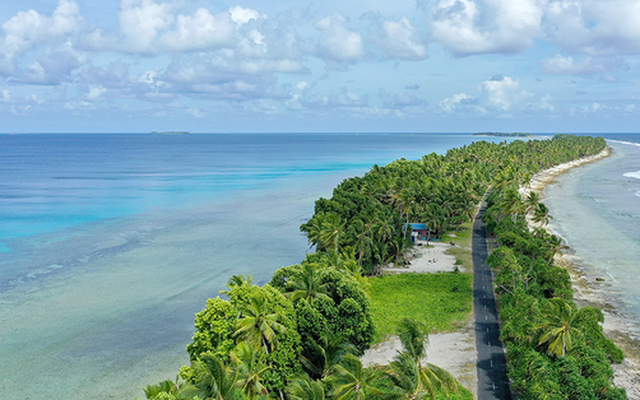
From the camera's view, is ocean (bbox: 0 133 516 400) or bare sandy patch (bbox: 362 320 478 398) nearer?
bare sandy patch (bbox: 362 320 478 398)

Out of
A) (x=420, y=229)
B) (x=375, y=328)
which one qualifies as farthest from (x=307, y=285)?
(x=420, y=229)

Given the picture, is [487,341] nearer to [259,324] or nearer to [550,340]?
[550,340]

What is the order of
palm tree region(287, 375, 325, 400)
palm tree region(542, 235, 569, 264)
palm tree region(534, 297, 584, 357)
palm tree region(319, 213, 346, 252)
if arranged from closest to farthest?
palm tree region(287, 375, 325, 400)
palm tree region(534, 297, 584, 357)
palm tree region(319, 213, 346, 252)
palm tree region(542, 235, 569, 264)

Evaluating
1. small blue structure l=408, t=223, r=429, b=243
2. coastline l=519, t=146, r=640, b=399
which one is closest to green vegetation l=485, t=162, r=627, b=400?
coastline l=519, t=146, r=640, b=399

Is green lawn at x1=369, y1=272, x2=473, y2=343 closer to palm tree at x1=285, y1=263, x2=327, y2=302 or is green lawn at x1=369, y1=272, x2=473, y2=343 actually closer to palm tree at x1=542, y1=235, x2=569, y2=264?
palm tree at x1=542, y1=235, x2=569, y2=264

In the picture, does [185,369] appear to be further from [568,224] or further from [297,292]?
[568,224]

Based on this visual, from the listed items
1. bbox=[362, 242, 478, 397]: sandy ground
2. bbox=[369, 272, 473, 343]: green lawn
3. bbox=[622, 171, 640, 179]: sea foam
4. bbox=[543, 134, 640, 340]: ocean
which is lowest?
bbox=[362, 242, 478, 397]: sandy ground

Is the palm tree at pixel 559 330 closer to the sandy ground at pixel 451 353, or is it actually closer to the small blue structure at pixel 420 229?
the sandy ground at pixel 451 353
